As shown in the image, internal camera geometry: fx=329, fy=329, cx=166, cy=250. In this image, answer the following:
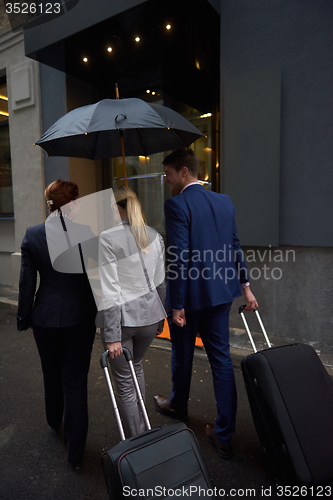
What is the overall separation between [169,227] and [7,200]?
7216 mm

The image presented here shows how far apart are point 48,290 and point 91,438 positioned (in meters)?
1.36

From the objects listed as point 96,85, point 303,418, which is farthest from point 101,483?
point 96,85

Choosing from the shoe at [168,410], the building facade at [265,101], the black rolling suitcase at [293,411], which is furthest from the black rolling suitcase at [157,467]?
the building facade at [265,101]

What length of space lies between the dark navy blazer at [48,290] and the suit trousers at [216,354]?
0.71 meters

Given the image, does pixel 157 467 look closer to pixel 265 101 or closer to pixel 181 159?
pixel 181 159

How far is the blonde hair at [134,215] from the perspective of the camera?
7.35 ft

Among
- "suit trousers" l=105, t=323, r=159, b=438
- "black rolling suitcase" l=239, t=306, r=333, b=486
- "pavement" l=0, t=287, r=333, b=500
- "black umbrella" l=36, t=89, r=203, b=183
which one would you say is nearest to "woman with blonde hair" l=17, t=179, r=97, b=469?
"pavement" l=0, t=287, r=333, b=500

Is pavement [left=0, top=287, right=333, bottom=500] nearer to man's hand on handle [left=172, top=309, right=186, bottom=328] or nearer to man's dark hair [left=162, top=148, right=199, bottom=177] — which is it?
man's hand on handle [left=172, top=309, right=186, bottom=328]

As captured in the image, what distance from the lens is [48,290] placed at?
2.39 m

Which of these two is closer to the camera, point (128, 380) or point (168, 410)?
point (128, 380)

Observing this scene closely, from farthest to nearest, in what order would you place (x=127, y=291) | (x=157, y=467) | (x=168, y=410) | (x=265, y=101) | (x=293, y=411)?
Answer: (x=265, y=101)
(x=168, y=410)
(x=127, y=291)
(x=293, y=411)
(x=157, y=467)

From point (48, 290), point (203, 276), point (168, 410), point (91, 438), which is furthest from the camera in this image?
point (168, 410)

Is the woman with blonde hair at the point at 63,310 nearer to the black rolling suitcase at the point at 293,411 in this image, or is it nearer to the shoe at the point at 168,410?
the shoe at the point at 168,410

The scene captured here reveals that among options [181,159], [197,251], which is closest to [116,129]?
[181,159]
